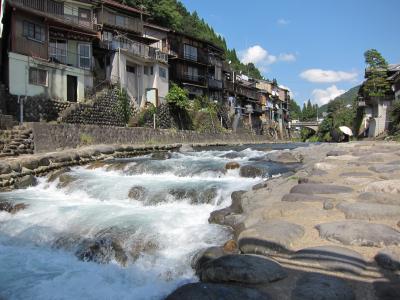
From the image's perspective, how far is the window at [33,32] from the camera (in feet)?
79.2

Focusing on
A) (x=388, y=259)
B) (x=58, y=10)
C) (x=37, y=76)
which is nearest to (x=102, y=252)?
(x=388, y=259)

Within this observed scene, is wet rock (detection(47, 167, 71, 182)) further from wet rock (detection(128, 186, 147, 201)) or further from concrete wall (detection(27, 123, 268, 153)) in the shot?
wet rock (detection(128, 186, 147, 201))

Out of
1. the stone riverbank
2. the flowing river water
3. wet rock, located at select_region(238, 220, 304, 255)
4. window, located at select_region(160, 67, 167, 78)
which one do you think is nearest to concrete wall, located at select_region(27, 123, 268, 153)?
the flowing river water

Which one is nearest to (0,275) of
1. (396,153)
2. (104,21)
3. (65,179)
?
(65,179)

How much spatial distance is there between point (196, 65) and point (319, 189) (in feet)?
139

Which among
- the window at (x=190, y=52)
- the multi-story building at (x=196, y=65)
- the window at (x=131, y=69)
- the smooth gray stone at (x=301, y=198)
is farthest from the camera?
the window at (x=190, y=52)

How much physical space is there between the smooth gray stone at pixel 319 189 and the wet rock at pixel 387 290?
356cm

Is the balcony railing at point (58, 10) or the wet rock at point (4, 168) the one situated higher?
the balcony railing at point (58, 10)

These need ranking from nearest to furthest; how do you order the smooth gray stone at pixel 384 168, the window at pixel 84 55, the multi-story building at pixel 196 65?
1. the smooth gray stone at pixel 384 168
2. the window at pixel 84 55
3. the multi-story building at pixel 196 65

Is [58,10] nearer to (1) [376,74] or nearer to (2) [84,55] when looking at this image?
(2) [84,55]

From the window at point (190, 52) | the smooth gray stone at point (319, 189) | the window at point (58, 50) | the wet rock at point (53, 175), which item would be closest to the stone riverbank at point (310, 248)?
the smooth gray stone at point (319, 189)

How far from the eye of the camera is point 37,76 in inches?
974

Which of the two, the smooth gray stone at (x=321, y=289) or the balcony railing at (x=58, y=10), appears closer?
the smooth gray stone at (x=321, y=289)

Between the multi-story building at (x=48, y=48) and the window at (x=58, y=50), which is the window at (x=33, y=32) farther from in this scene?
the window at (x=58, y=50)
